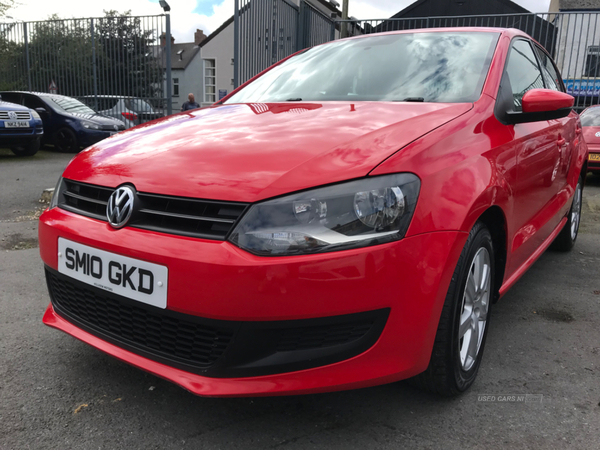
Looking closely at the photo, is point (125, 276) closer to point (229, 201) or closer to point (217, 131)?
point (229, 201)

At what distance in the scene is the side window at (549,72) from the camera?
345cm

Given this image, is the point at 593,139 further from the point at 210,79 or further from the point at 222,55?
the point at 210,79

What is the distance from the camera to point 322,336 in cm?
158

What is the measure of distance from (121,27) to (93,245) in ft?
49.6

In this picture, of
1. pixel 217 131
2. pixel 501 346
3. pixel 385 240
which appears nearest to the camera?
pixel 385 240

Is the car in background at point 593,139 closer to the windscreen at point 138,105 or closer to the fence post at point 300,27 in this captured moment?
the fence post at point 300,27

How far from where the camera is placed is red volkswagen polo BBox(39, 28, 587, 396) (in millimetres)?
1512

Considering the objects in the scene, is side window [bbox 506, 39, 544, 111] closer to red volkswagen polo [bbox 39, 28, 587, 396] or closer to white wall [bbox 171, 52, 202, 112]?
red volkswagen polo [bbox 39, 28, 587, 396]

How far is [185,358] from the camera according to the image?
1659 millimetres

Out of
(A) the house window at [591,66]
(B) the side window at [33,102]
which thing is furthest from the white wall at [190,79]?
(A) the house window at [591,66]

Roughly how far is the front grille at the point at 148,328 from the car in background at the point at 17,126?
9.05 metres

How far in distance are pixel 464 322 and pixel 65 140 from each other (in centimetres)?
1153

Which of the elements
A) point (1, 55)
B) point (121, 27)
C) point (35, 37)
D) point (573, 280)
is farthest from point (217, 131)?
point (1, 55)

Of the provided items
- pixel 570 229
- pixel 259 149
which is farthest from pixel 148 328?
pixel 570 229
